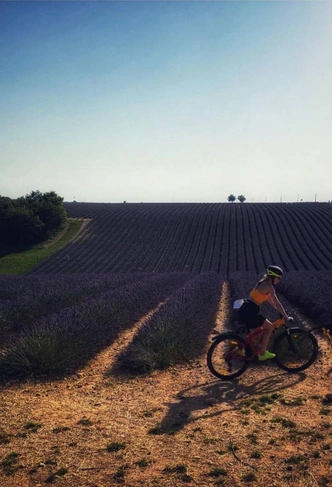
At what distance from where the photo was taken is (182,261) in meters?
28.5

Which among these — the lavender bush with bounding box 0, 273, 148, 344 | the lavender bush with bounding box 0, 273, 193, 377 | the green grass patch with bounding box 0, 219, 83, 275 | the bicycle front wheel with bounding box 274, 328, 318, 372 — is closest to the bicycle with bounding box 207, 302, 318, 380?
the bicycle front wheel with bounding box 274, 328, 318, 372

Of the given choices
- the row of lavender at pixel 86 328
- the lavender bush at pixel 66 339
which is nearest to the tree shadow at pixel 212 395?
the row of lavender at pixel 86 328

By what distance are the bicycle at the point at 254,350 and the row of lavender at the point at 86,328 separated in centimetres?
114

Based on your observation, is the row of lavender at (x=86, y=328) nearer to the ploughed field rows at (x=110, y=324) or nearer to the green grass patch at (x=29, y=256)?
the ploughed field rows at (x=110, y=324)

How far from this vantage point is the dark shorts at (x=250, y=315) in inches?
249

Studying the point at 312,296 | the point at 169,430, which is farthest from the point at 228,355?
the point at 312,296

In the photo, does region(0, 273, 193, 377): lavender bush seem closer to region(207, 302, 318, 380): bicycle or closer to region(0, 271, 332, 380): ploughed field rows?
region(0, 271, 332, 380): ploughed field rows

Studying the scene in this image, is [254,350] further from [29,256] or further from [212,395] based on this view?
[29,256]

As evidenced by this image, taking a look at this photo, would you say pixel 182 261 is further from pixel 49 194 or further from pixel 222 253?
pixel 49 194

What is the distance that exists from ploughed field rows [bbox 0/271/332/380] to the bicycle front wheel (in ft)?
5.26

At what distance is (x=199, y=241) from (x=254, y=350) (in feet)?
90.1

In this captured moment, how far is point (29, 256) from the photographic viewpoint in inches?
1211

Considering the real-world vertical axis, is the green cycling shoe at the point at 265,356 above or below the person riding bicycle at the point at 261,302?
below

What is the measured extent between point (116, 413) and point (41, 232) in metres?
30.6
